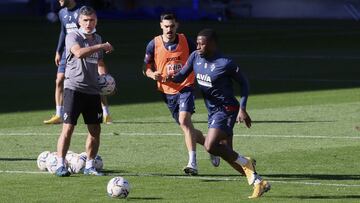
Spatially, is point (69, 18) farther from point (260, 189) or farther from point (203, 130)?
point (260, 189)

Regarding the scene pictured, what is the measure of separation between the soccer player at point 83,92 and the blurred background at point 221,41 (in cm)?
927

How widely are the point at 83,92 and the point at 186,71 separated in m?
1.61

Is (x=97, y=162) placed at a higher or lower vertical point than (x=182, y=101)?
lower

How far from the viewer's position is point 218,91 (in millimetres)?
14617

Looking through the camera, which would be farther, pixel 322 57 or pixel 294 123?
pixel 322 57

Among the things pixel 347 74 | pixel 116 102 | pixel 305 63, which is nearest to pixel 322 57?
pixel 305 63

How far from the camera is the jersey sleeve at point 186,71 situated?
1495cm

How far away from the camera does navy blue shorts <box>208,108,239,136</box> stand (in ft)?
47.5

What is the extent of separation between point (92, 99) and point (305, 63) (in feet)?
72.9

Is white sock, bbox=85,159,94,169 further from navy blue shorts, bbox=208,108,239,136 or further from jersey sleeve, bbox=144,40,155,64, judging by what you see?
navy blue shorts, bbox=208,108,239,136

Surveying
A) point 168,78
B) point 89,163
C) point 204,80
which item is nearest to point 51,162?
point 89,163

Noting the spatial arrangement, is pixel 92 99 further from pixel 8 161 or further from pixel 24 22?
pixel 24 22

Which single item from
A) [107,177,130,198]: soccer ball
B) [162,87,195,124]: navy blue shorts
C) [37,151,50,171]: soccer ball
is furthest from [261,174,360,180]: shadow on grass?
[37,151,50,171]: soccer ball

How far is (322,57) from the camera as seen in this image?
1571 inches
